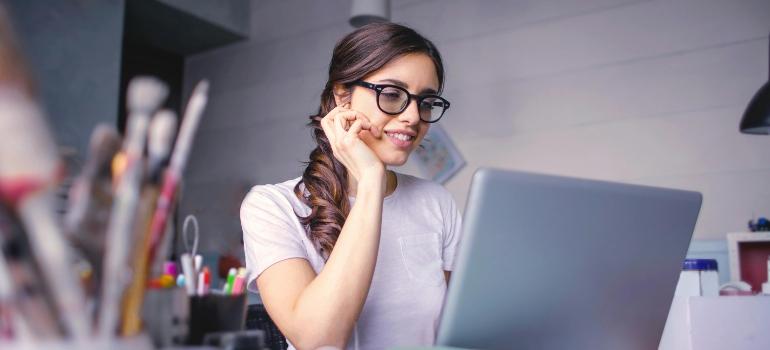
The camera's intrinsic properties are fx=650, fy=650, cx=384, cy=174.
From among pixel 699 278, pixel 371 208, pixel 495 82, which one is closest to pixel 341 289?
pixel 371 208

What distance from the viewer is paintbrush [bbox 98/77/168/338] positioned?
38cm

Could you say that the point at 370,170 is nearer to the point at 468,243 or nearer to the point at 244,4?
the point at 468,243

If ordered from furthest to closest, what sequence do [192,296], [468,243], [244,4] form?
[244,4], [468,243], [192,296]

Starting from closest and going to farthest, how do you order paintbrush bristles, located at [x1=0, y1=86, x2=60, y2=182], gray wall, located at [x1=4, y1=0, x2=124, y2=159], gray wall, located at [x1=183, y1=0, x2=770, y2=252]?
paintbrush bristles, located at [x1=0, y1=86, x2=60, y2=182] → gray wall, located at [x1=183, y1=0, x2=770, y2=252] → gray wall, located at [x1=4, y1=0, x2=124, y2=159]

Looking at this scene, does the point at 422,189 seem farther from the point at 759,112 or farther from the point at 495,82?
the point at 495,82

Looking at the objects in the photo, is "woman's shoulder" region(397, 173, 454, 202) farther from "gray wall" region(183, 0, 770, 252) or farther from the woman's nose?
"gray wall" region(183, 0, 770, 252)

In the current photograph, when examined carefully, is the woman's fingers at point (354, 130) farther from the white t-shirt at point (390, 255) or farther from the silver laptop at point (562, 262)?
the silver laptop at point (562, 262)

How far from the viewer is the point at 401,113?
123 centimetres

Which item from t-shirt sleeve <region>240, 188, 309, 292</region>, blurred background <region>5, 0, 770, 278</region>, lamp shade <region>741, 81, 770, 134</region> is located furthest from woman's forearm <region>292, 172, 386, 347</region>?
blurred background <region>5, 0, 770, 278</region>

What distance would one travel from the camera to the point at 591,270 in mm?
756

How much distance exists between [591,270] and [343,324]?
37cm

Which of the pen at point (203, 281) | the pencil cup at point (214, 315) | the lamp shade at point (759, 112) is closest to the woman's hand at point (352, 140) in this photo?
the pen at point (203, 281)

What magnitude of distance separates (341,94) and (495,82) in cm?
208

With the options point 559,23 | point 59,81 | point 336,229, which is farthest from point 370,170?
point 59,81
